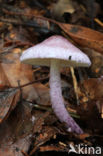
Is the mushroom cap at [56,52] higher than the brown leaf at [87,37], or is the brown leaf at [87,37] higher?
the mushroom cap at [56,52]

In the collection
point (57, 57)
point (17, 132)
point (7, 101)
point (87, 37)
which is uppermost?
point (57, 57)

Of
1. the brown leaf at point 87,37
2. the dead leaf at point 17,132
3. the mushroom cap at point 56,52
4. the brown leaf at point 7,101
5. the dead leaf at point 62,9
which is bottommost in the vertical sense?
the dead leaf at point 17,132

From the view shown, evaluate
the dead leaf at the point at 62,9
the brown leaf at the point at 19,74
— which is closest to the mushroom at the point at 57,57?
the brown leaf at the point at 19,74

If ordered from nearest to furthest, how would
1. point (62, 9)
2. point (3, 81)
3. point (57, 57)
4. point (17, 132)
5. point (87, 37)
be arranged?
1. point (57, 57)
2. point (17, 132)
3. point (3, 81)
4. point (87, 37)
5. point (62, 9)

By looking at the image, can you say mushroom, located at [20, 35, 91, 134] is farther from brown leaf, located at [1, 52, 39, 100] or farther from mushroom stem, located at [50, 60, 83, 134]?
brown leaf, located at [1, 52, 39, 100]

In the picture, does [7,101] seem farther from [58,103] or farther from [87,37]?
[87,37]

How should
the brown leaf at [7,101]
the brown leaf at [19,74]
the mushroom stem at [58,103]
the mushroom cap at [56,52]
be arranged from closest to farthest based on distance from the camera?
the mushroom cap at [56,52] < the brown leaf at [7,101] < the mushroom stem at [58,103] < the brown leaf at [19,74]

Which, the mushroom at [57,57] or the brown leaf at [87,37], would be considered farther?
the brown leaf at [87,37]

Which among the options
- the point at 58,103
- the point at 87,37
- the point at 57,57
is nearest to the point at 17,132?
the point at 58,103

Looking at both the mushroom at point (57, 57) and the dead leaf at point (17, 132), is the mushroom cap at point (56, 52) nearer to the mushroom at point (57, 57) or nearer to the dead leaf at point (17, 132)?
the mushroom at point (57, 57)
